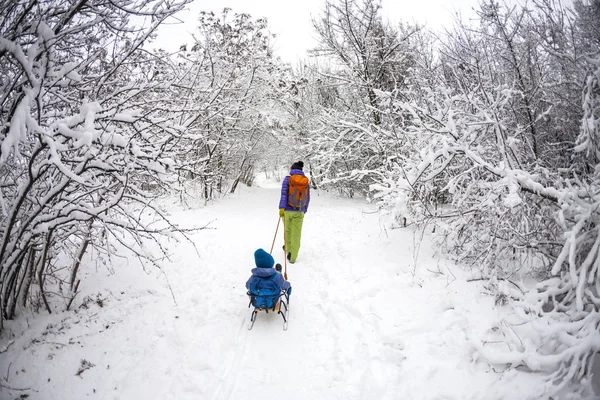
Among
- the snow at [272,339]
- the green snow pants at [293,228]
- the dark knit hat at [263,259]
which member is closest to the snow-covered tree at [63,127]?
the snow at [272,339]

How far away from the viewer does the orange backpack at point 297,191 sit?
244 inches

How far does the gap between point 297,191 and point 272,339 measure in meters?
3.14

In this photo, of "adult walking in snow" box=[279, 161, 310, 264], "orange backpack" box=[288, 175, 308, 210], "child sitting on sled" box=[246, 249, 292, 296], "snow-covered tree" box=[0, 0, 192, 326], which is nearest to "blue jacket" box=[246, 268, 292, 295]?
"child sitting on sled" box=[246, 249, 292, 296]

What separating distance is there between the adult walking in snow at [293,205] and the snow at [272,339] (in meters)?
0.77

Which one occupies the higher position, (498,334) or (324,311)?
(498,334)

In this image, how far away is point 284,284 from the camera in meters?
4.26

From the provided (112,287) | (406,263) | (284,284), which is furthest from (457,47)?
(112,287)

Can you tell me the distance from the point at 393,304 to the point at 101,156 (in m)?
4.25

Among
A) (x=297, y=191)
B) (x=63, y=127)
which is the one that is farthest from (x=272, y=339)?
(x=63, y=127)

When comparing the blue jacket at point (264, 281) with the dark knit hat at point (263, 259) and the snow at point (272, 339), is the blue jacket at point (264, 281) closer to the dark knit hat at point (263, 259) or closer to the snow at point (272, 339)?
the dark knit hat at point (263, 259)

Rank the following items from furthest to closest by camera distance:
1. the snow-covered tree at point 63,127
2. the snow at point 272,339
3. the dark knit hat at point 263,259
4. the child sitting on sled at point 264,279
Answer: the dark knit hat at point 263,259 < the child sitting on sled at point 264,279 < the snow at point 272,339 < the snow-covered tree at point 63,127

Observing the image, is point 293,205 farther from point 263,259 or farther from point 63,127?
point 63,127

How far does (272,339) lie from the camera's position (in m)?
3.88

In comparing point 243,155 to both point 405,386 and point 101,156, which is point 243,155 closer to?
point 101,156
